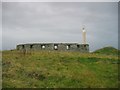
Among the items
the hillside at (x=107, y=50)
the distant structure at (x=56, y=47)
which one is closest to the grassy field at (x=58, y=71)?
the distant structure at (x=56, y=47)

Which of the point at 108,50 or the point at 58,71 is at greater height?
the point at 108,50

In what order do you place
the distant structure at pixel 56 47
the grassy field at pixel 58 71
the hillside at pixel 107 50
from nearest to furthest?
the grassy field at pixel 58 71 < the distant structure at pixel 56 47 < the hillside at pixel 107 50

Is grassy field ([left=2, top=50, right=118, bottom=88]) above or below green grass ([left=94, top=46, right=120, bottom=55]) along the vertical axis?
below

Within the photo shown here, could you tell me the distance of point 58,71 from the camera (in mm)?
29031

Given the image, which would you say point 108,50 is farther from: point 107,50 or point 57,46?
point 57,46

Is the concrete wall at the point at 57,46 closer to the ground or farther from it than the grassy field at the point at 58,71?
farther from it

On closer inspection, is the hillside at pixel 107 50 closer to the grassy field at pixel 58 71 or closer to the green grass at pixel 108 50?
the green grass at pixel 108 50

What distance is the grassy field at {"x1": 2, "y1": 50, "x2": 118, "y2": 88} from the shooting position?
25.4 metres

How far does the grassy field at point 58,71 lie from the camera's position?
2541 cm

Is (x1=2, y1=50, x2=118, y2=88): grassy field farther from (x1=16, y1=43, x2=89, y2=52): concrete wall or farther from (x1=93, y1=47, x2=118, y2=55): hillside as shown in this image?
(x1=93, y1=47, x2=118, y2=55): hillside

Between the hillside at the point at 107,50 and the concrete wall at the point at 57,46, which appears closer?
the concrete wall at the point at 57,46

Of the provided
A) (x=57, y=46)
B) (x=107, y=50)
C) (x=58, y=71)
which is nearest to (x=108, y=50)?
(x=107, y=50)

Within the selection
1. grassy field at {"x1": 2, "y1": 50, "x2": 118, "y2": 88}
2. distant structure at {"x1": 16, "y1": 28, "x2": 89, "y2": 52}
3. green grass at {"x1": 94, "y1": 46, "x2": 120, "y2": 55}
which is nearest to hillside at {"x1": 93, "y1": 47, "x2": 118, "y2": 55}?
green grass at {"x1": 94, "y1": 46, "x2": 120, "y2": 55}

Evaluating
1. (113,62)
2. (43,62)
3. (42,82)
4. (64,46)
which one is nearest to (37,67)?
(43,62)
